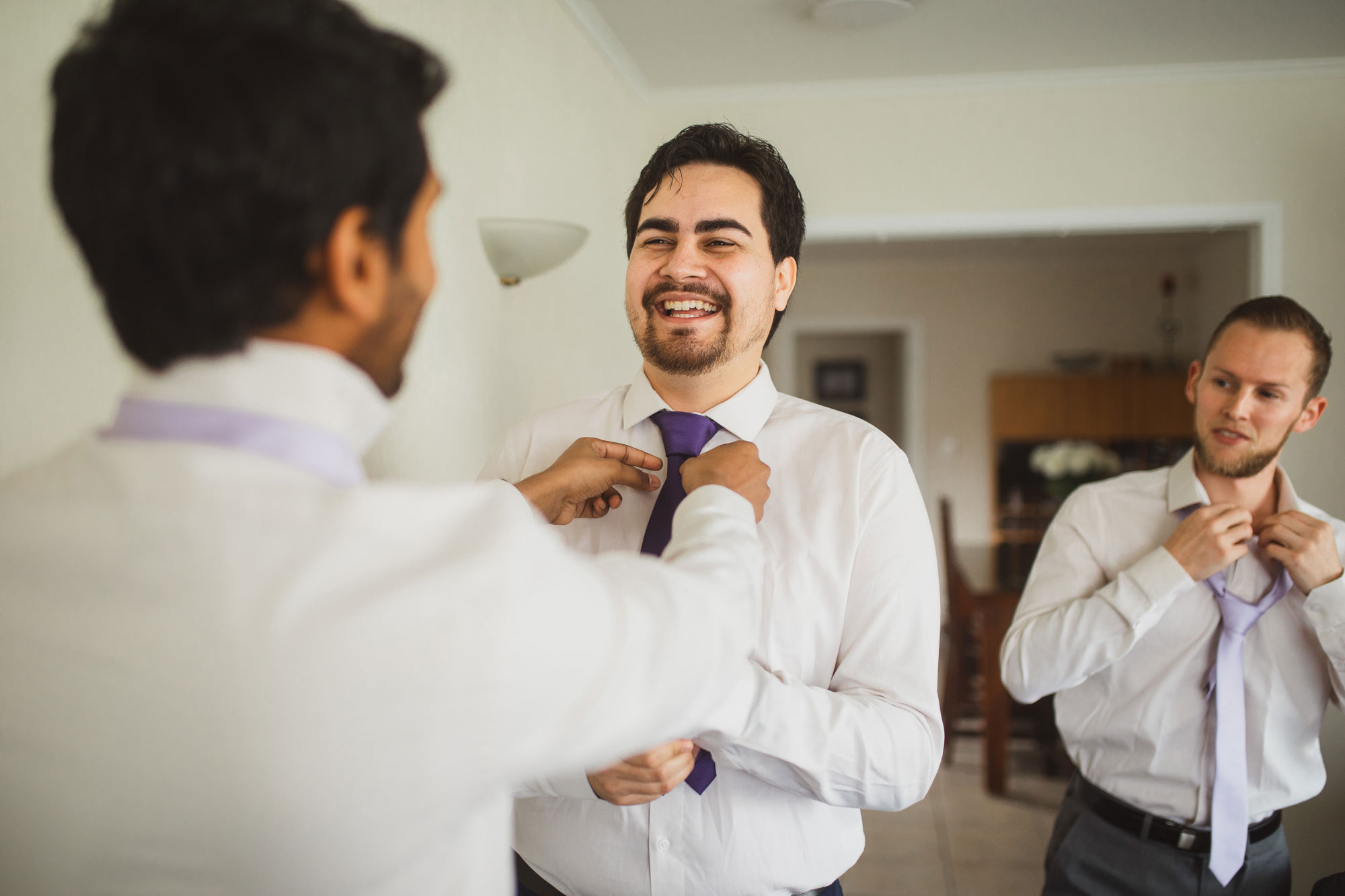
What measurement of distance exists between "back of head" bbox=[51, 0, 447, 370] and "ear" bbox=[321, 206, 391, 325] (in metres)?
0.01

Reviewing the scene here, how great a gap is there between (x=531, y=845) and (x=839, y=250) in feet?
22.2

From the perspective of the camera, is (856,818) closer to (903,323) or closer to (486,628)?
(486,628)

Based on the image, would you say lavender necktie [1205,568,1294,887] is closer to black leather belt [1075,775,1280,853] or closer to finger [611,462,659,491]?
black leather belt [1075,775,1280,853]

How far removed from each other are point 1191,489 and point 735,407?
1163 mm

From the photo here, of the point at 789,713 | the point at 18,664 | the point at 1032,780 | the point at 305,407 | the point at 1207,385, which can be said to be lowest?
the point at 1032,780

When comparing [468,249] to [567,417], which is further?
[468,249]

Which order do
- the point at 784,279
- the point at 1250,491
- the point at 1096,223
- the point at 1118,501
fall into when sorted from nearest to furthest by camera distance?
1. the point at 784,279
2. the point at 1250,491
3. the point at 1118,501
4. the point at 1096,223

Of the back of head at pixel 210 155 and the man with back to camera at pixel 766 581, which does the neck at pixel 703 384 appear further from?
the back of head at pixel 210 155

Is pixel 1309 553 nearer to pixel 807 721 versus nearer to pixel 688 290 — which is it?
pixel 807 721

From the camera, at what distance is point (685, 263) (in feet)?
4.71

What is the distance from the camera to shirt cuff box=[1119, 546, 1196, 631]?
69.2 inches

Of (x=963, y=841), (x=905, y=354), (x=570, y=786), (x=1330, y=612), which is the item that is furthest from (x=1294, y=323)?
(x=905, y=354)

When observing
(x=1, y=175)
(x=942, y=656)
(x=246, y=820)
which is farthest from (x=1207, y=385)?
(x=942, y=656)

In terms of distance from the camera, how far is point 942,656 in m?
7.05
